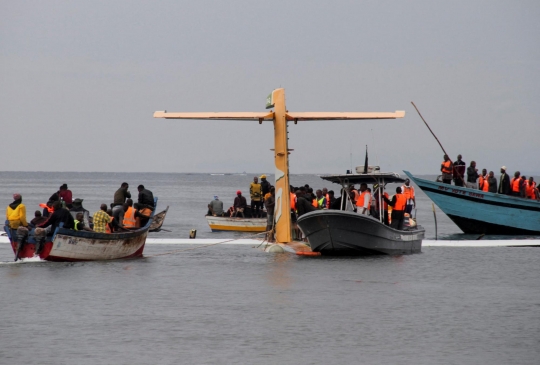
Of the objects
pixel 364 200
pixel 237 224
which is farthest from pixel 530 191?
pixel 364 200

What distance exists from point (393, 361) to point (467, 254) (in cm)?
1751

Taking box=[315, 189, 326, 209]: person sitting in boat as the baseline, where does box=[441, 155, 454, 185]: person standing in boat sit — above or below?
above

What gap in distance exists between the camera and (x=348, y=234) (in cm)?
2422

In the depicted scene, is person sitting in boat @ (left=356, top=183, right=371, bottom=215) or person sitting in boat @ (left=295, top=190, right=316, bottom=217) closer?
person sitting in boat @ (left=356, top=183, right=371, bottom=215)

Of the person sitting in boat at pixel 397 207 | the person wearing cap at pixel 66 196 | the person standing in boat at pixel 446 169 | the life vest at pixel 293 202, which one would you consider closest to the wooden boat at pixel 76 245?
the person wearing cap at pixel 66 196

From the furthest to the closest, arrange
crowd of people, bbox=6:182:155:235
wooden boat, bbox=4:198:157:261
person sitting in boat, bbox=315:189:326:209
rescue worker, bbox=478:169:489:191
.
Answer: rescue worker, bbox=478:169:489:191
person sitting in boat, bbox=315:189:326:209
wooden boat, bbox=4:198:157:261
crowd of people, bbox=6:182:155:235

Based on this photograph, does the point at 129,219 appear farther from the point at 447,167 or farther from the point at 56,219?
the point at 447,167

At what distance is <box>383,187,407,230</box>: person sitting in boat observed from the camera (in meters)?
24.6

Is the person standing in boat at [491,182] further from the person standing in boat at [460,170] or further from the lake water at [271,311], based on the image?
the lake water at [271,311]

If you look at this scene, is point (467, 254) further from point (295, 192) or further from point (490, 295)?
point (490, 295)

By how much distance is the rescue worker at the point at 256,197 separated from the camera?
35469mm

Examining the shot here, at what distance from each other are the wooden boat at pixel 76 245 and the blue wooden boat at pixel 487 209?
1421 centimetres

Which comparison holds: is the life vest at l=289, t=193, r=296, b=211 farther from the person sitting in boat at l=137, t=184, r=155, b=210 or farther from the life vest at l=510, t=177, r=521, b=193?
the life vest at l=510, t=177, r=521, b=193

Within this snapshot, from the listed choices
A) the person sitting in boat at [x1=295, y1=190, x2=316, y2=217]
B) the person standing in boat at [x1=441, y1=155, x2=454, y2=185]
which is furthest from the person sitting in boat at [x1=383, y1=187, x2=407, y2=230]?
the person standing in boat at [x1=441, y1=155, x2=454, y2=185]
